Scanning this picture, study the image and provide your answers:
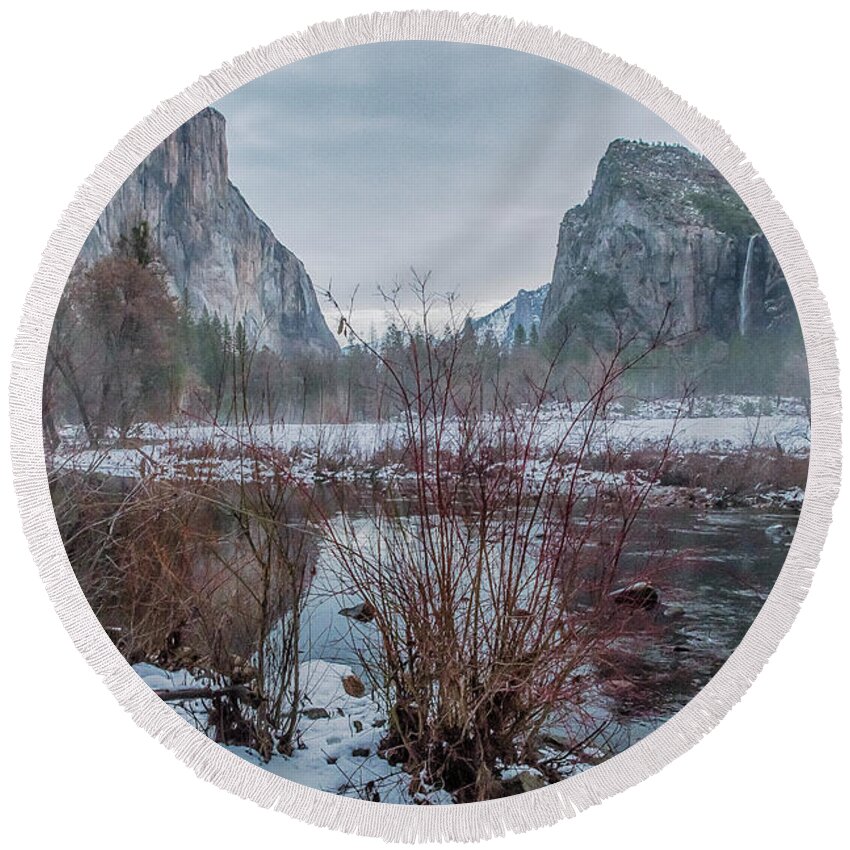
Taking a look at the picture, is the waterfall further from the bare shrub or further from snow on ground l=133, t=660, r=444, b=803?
snow on ground l=133, t=660, r=444, b=803

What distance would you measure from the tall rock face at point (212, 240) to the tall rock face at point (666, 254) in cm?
63

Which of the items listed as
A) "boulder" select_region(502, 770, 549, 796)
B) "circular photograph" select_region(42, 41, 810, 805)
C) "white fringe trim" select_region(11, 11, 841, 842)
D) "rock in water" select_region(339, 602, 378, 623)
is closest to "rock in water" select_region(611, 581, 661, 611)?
"circular photograph" select_region(42, 41, 810, 805)

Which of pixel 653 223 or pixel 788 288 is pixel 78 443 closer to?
pixel 653 223

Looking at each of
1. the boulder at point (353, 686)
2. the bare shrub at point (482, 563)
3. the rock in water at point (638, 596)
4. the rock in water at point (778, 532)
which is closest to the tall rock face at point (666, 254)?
the bare shrub at point (482, 563)

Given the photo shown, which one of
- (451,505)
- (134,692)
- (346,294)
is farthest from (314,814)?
(346,294)

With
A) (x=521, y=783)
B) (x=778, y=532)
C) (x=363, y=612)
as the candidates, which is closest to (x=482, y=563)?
(x=363, y=612)

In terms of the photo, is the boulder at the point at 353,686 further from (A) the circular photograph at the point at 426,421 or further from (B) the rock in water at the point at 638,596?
(B) the rock in water at the point at 638,596

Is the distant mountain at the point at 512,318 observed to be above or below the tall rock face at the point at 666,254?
below

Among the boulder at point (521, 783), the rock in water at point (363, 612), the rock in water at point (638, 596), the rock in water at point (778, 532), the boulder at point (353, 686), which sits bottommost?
the boulder at point (521, 783)

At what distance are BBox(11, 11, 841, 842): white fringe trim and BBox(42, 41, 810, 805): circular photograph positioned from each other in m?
0.03

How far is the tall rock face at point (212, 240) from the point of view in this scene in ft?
9.23

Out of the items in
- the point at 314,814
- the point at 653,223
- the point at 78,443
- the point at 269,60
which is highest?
the point at 269,60

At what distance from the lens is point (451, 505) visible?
2.74 meters

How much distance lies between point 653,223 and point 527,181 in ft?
1.12
